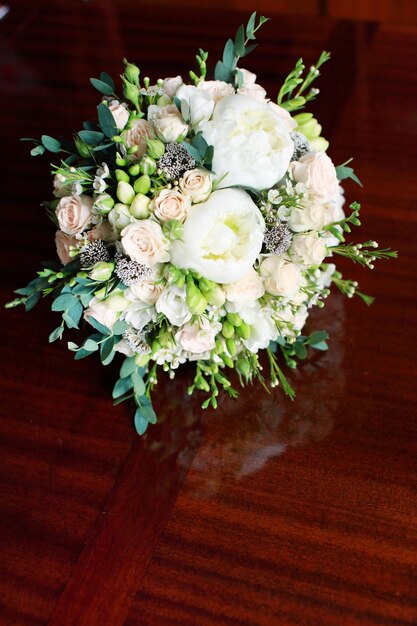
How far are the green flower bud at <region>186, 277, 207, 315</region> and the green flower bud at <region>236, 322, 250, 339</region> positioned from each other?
78 mm

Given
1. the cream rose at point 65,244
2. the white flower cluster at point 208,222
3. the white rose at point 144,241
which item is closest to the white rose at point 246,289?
the white flower cluster at point 208,222

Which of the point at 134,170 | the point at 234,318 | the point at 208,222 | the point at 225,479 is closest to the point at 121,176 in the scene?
the point at 134,170

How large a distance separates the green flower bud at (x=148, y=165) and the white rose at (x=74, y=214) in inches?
3.4

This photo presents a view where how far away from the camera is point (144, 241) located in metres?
0.86

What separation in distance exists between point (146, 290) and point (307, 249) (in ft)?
0.67

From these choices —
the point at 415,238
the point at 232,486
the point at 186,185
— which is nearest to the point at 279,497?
the point at 232,486

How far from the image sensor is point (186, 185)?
875 millimetres

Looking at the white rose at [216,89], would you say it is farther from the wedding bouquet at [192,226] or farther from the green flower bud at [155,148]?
the green flower bud at [155,148]

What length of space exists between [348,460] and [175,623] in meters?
0.29

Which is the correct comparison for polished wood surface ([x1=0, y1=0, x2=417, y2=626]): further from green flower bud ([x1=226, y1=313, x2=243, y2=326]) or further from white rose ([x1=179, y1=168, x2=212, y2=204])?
white rose ([x1=179, y1=168, x2=212, y2=204])

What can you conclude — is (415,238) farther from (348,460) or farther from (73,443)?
(73,443)

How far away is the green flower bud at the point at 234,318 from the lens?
95 cm

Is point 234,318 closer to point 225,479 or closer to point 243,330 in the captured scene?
point 243,330

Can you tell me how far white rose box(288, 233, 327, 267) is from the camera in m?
0.94
